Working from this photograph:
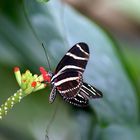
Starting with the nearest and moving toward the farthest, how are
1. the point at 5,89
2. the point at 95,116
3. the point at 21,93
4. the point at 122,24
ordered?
the point at 21,93, the point at 5,89, the point at 95,116, the point at 122,24

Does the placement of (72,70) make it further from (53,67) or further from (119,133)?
(119,133)

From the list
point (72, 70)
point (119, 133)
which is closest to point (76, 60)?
point (72, 70)

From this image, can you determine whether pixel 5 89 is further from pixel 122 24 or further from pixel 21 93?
pixel 122 24

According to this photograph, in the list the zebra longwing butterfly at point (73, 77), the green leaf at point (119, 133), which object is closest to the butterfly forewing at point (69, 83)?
the zebra longwing butterfly at point (73, 77)

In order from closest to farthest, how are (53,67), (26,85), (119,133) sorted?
(26,85) < (53,67) < (119,133)

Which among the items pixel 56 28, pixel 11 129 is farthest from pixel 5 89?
pixel 56 28

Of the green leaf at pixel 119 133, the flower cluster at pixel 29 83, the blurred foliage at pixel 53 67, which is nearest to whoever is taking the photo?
the flower cluster at pixel 29 83

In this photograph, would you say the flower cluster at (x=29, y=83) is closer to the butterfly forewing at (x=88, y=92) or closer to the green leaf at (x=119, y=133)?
the butterfly forewing at (x=88, y=92)

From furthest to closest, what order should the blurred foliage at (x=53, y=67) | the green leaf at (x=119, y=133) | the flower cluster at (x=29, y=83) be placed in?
1. the green leaf at (x=119, y=133)
2. the blurred foliage at (x=53, y=67)
3. the flower cluster at (x=29, y=83)
